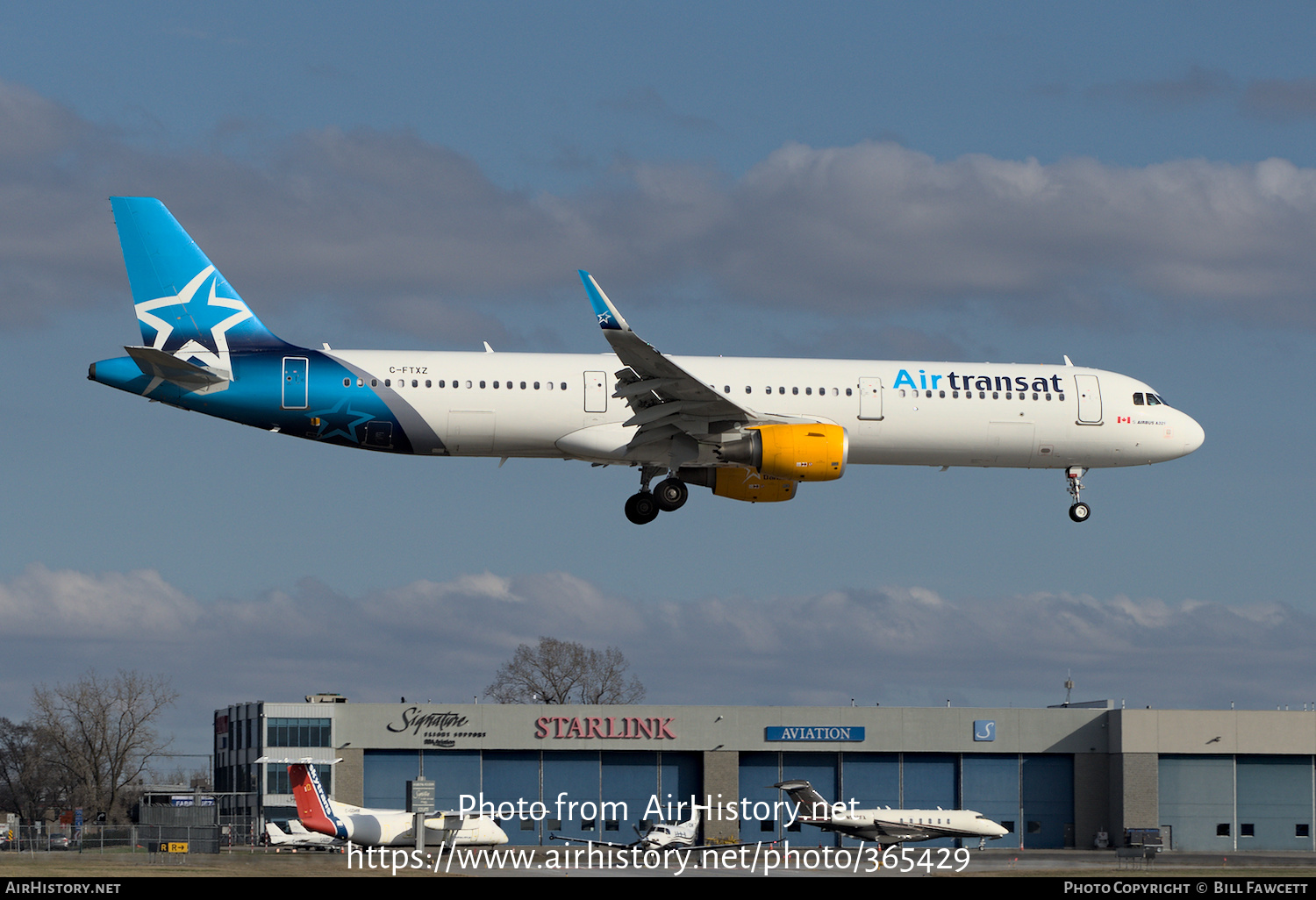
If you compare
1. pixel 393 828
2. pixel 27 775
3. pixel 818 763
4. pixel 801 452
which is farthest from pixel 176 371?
Result: pixel 27 775

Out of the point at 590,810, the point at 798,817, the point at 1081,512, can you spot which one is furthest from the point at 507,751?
the point at 1081,512

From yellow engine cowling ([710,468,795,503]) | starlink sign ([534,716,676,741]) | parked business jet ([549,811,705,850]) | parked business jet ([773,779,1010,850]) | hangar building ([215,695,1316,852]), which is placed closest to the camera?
yellow engine cowling ([710,468,795,503])

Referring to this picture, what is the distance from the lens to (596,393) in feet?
143

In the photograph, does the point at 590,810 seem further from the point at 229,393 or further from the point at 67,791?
the point at 67,791

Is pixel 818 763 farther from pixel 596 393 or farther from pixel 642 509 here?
pixel 596 393

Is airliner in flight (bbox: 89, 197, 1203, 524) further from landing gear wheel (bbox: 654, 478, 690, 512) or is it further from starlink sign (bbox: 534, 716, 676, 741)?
starlink sign (bbox: 534, 716, 676, 741)

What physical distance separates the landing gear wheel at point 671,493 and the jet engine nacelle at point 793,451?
3.33 meters

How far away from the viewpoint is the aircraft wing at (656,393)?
129ft

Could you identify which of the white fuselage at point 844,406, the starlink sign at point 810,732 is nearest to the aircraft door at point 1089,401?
the white fuselage at point 844,406

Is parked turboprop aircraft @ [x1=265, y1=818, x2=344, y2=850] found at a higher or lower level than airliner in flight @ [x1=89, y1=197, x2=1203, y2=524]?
lower

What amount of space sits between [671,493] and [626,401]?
3.15 meters

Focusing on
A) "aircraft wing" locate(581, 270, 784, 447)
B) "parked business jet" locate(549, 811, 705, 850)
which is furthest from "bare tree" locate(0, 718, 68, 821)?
"aircraft wing" locate(581, 270, 784, 447)

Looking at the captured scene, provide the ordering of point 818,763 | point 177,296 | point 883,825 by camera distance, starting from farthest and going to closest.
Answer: point 818,763
point 883,825
point 177,296

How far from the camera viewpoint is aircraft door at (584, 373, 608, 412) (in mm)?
43562
